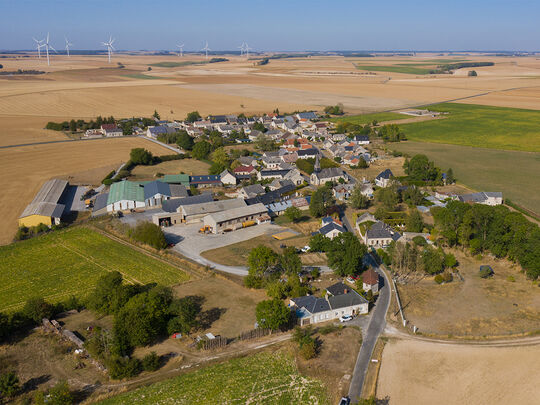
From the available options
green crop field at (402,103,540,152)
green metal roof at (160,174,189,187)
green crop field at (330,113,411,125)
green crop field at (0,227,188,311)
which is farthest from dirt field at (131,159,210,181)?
green crop field at (330,113,411,125)

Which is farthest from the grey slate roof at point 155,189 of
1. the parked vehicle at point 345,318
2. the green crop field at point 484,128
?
the green crop field at point 484,128

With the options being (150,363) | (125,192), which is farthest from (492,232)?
(125,192)

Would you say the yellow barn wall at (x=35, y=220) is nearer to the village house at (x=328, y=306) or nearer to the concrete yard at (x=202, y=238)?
the concrete yard at (x=202, y=238)

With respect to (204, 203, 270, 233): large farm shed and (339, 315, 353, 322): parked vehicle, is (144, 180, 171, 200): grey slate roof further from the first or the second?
(339, 315, 353, 322): parked vehicle

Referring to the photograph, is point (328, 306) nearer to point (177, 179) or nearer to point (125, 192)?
point (125, 192)

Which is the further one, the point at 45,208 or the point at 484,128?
the point at 484,128

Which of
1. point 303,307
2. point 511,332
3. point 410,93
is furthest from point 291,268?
point 410,93
